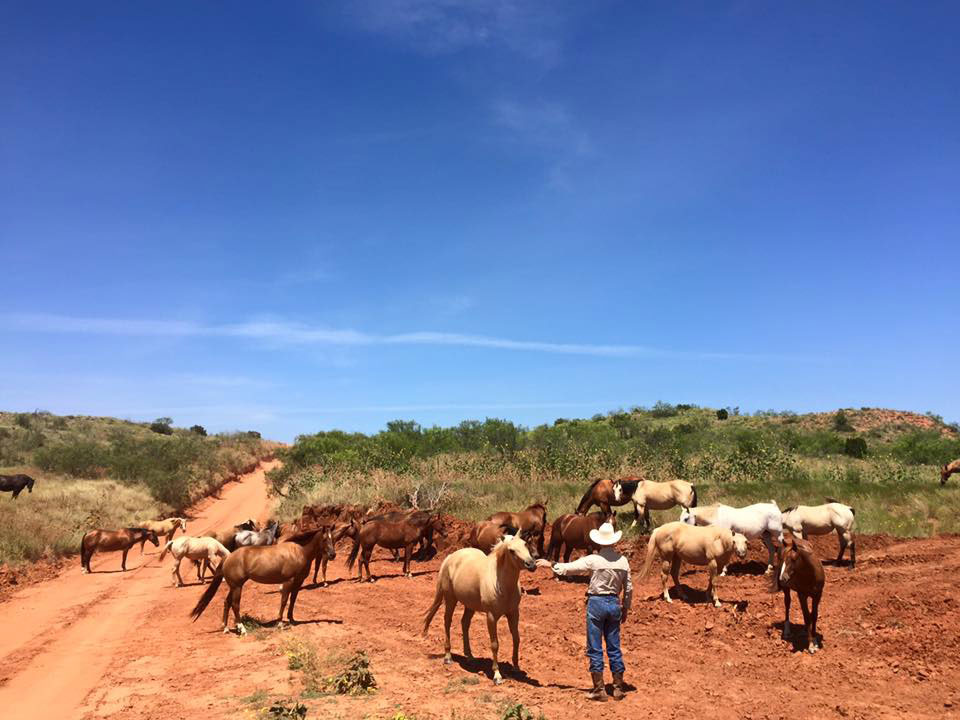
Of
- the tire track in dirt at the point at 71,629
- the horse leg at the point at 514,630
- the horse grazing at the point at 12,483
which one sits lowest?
the tire track in dirt at the point at 71,629

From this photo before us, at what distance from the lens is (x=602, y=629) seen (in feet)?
26.2

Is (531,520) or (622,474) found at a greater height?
(622,474)

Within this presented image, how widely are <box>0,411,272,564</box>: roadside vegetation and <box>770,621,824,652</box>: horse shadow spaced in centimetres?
1957

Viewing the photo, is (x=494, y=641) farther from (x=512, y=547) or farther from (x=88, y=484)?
(x=88, y=484)

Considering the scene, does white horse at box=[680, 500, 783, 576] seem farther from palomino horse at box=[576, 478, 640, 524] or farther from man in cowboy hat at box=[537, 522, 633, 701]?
man in cowboy hat at box=[537, 522, 633, 701]

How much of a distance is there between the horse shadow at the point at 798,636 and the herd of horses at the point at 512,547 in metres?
0.13

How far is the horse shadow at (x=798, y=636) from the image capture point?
31.8ft

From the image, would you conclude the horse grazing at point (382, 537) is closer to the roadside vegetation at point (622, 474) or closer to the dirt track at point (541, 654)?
the dirt track at point (541, 654)

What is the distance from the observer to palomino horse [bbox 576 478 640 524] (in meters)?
18.1

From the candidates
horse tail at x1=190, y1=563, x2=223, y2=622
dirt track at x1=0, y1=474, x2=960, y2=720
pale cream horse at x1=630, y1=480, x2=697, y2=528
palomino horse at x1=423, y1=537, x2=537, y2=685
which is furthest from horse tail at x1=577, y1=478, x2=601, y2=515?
horse tail at x1=190, y1=563, x2=223, y2=622

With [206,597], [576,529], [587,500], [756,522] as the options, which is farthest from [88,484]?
[756,522]

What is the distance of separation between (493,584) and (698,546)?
571 centimetres

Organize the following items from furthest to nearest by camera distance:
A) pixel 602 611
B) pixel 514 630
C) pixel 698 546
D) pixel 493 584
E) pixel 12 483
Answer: pixel 12 483, pixel 698 546, pixel 514 630, pixel 493 584, pixel 602 611

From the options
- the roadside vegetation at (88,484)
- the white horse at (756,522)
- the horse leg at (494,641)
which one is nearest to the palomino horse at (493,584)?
the horse leg at (494,641)
